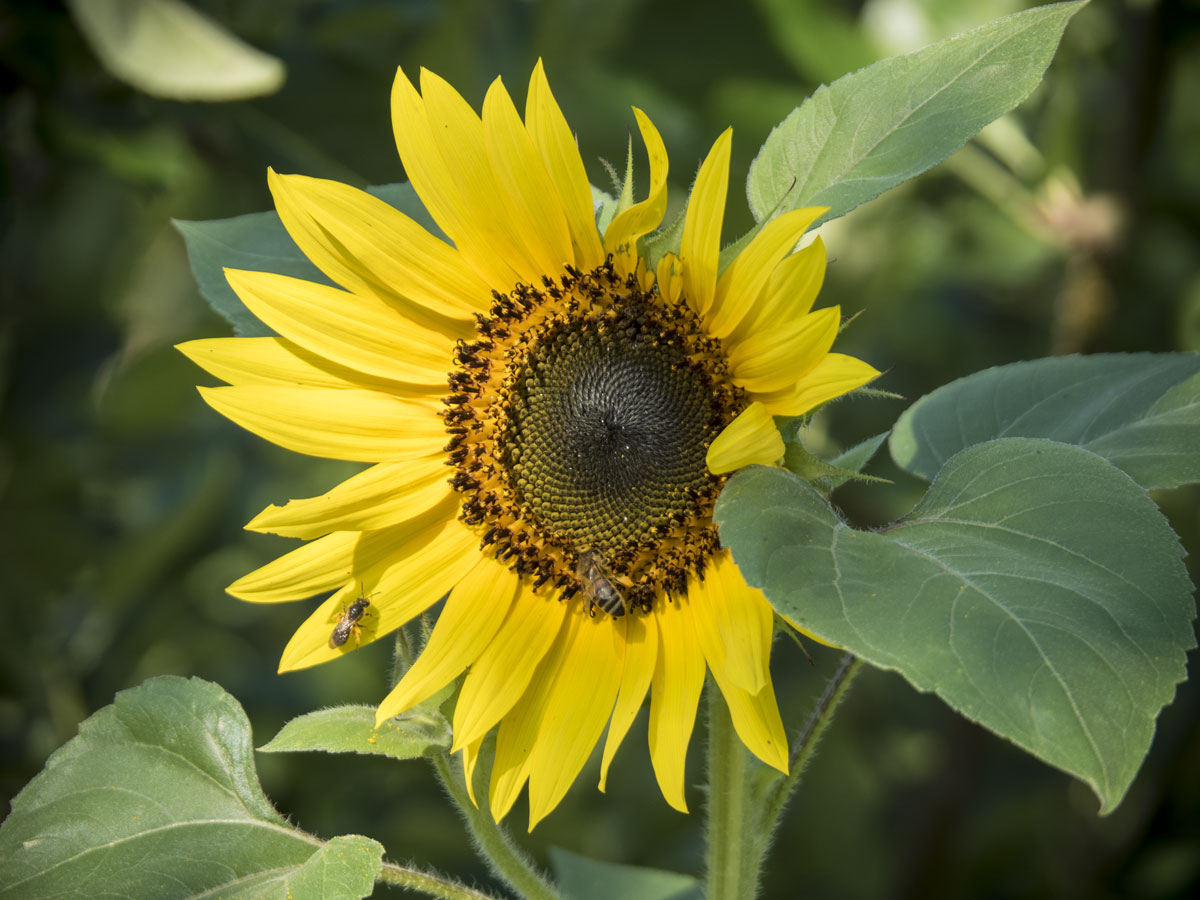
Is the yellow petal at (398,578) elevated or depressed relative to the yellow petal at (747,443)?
depressed

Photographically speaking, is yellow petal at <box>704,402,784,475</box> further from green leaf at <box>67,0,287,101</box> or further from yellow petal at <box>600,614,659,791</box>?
green leaf at <box>67,0,287,101</box>

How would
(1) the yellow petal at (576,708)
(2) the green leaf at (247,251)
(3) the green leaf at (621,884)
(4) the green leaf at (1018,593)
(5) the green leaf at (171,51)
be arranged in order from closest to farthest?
(4) the green leaf at (1018,593)
(1) the yellow petal at (576,708)
(2) the green leaf at (247,251)
(3) the green leaf at (621,884)
(5) the green leaf at (171,51)

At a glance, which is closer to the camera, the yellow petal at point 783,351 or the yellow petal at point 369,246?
the yellow petal at point 783,351

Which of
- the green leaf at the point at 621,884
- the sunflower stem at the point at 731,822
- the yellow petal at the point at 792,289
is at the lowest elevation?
the green leaf at the point at 621,884

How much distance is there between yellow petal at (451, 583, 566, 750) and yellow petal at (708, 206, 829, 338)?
41 cm

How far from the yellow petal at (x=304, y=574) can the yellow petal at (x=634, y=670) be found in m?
0.35

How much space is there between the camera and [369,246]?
1533 millimetres

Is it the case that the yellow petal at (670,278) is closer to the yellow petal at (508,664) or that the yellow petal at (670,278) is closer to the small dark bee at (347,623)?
the yellow petal at (508,664)

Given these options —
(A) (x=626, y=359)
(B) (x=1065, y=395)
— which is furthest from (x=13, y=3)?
(B) (x=1065, y=395)

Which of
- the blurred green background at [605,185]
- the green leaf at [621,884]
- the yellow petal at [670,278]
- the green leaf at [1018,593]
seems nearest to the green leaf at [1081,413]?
the green leaf at [1018,593]

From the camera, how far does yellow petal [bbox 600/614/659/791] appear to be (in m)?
1.46

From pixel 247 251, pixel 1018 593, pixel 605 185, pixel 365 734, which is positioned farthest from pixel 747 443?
pixel 605 185

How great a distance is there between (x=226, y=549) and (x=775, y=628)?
2812 mm

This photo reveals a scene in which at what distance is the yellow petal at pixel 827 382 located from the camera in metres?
1.25
